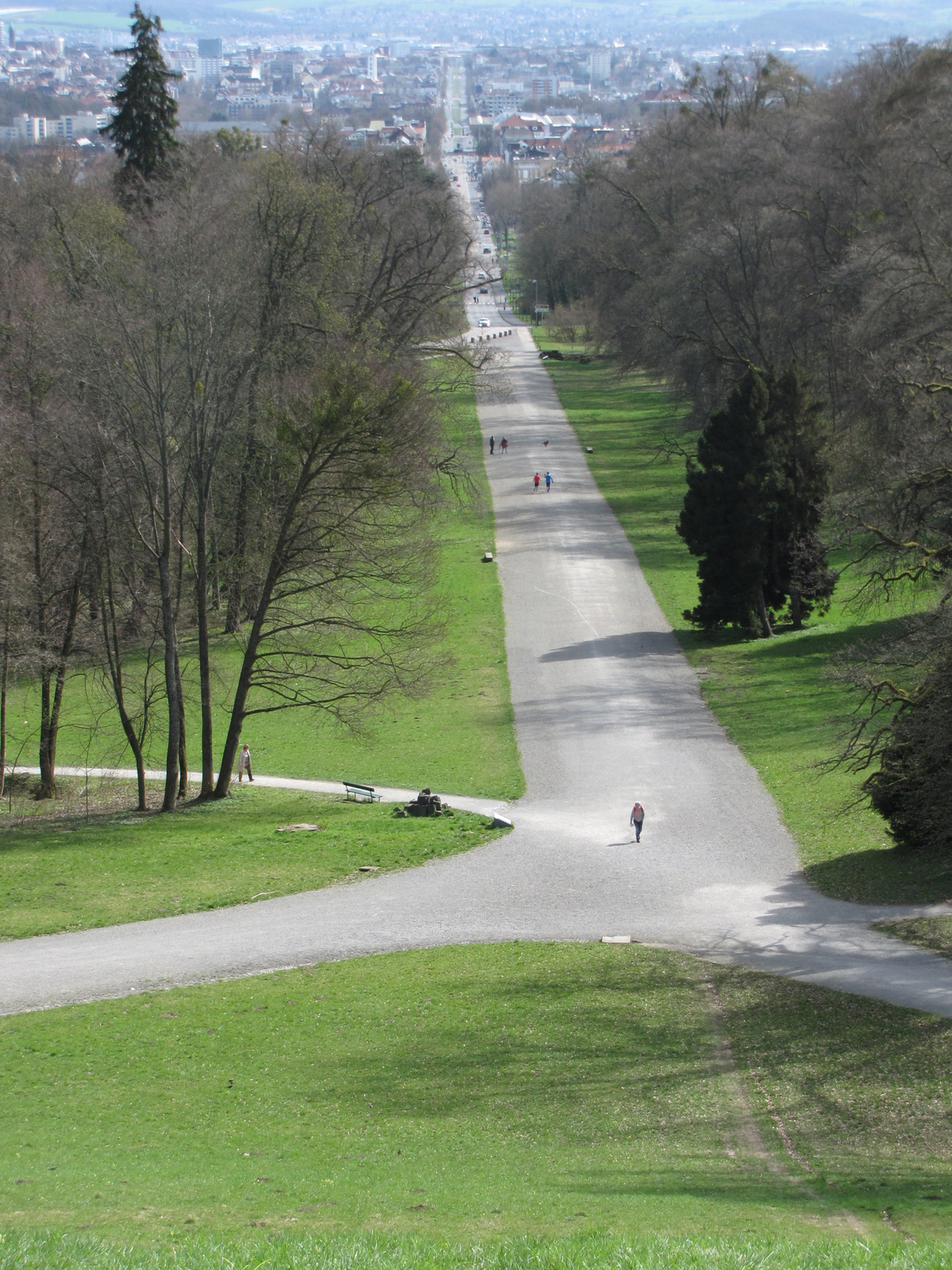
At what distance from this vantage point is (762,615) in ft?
129

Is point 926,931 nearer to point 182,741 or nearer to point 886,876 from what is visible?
point 886,876

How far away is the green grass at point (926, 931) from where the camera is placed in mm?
18516

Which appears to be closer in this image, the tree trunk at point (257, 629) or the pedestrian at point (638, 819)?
the pedestrian at point (638, 819)

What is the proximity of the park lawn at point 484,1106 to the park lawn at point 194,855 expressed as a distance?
366cm

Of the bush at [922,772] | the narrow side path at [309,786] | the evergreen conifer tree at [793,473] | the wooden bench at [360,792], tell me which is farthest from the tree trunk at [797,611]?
the bush at [922,772]

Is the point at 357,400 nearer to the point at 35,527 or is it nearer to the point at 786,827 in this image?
the point at 35,527

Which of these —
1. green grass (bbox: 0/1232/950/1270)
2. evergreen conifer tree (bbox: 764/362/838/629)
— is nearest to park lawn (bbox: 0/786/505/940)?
green grass (bbox: 0/1232/950/1270)

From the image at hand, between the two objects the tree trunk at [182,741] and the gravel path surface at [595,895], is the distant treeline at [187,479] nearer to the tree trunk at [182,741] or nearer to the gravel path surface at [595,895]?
the tree trunk at [182,741]

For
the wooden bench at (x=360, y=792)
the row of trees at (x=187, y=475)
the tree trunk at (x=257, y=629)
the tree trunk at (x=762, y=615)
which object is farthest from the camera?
the tree trunk at (x=762, y=615)

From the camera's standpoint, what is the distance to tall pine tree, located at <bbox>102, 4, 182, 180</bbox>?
57.8 metres

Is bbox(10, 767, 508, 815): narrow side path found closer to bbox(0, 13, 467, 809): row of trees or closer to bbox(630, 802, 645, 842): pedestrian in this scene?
bbox(0, 13, 467, 809): row of trees

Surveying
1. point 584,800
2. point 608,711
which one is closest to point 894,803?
point 584,800

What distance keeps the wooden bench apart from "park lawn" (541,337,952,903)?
26.0ft

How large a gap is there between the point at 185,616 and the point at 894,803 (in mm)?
18985
